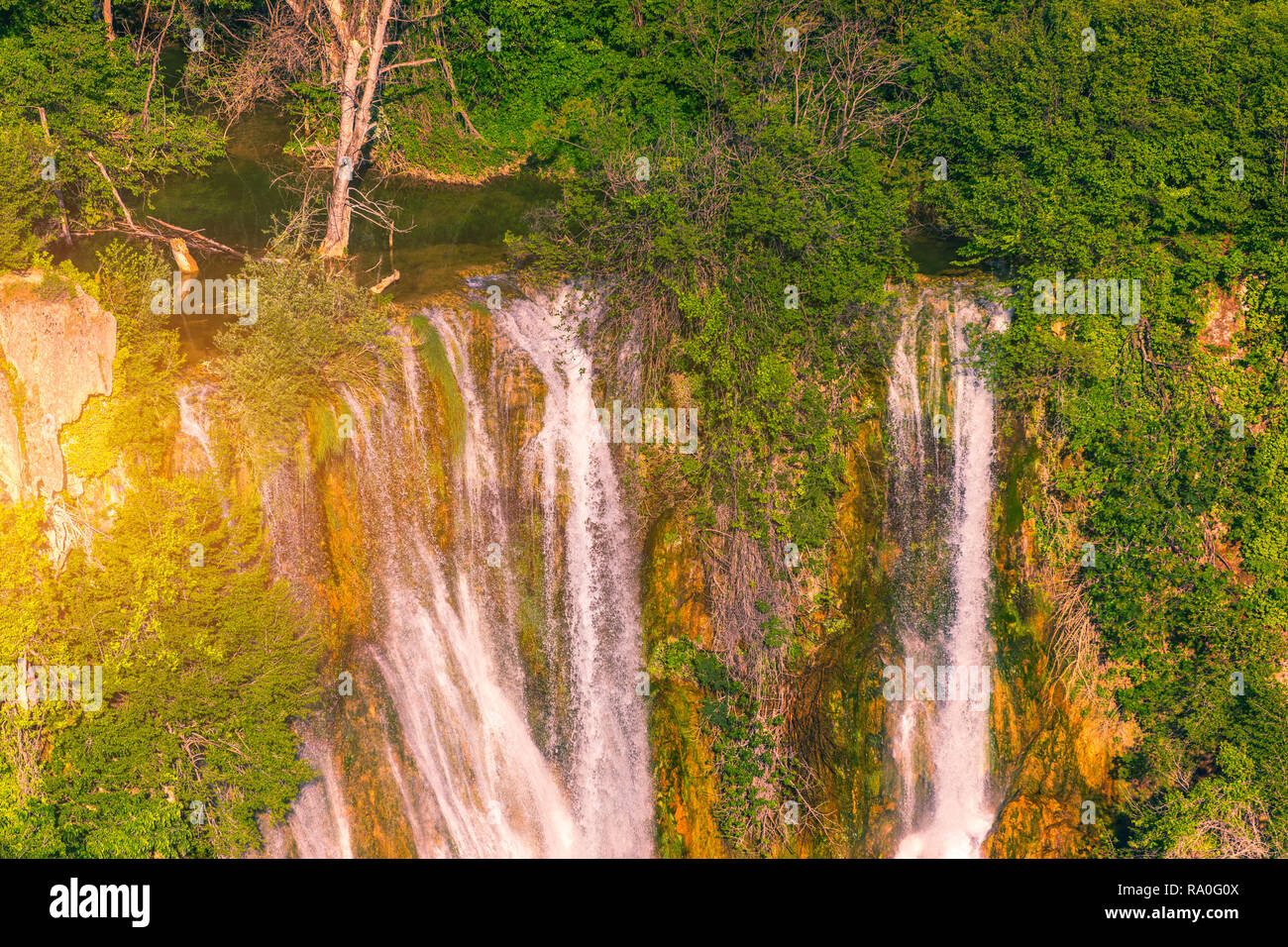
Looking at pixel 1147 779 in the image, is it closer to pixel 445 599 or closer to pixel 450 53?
pixel 445 599

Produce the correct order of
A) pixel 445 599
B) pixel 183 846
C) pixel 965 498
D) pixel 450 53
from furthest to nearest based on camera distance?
1. pixel 450 53
2. pixel 965 498
3. pixel 445 599
4. pixel 183 846

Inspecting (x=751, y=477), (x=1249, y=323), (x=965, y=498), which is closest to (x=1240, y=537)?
(x=1249, y=323)

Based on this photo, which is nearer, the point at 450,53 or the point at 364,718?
the point at 364,718

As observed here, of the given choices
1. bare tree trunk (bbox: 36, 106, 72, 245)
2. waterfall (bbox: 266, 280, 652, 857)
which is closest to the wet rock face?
bare tree trunk (bbox: 36, 106, 72, 245)

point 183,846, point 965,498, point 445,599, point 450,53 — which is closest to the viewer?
point 183,846
